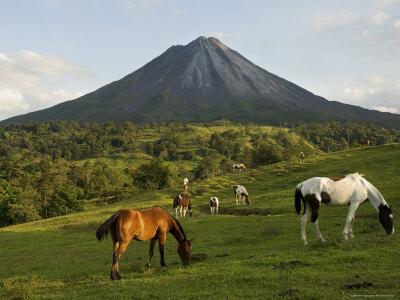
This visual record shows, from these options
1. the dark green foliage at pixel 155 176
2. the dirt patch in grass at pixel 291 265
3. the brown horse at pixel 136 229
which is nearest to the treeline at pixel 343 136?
the dark green foliage at pixel 155 176

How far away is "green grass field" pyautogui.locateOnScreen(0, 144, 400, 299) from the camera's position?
1149 centimetres

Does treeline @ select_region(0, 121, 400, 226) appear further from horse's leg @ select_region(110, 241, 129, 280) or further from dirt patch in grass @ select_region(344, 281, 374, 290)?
dirt patch in grass @ select_region(344, 281, 374, 290)

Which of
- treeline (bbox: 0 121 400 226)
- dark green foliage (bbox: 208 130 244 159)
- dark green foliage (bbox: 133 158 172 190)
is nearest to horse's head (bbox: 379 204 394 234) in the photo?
treeline (bbox: 0 121 400 226)

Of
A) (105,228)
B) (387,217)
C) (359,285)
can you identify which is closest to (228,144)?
(387,217)

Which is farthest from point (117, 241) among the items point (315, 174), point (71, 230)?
point (315, 174)

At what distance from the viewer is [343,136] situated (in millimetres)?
165375

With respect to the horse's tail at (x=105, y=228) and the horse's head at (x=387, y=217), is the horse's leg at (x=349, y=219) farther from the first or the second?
the horse's tail at (x=105, y=228)

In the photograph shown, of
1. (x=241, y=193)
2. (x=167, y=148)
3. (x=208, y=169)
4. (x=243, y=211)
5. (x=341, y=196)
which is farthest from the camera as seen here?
(x=167, y=148)

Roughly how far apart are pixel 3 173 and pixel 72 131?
93.6m

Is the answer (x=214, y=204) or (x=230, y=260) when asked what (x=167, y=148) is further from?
(x=230, y=260)

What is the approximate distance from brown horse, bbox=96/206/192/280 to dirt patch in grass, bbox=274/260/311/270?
155 inches

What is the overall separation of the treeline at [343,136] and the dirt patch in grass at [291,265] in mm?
131308

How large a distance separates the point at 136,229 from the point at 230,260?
3564mm

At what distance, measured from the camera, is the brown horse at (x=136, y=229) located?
49.0ft
